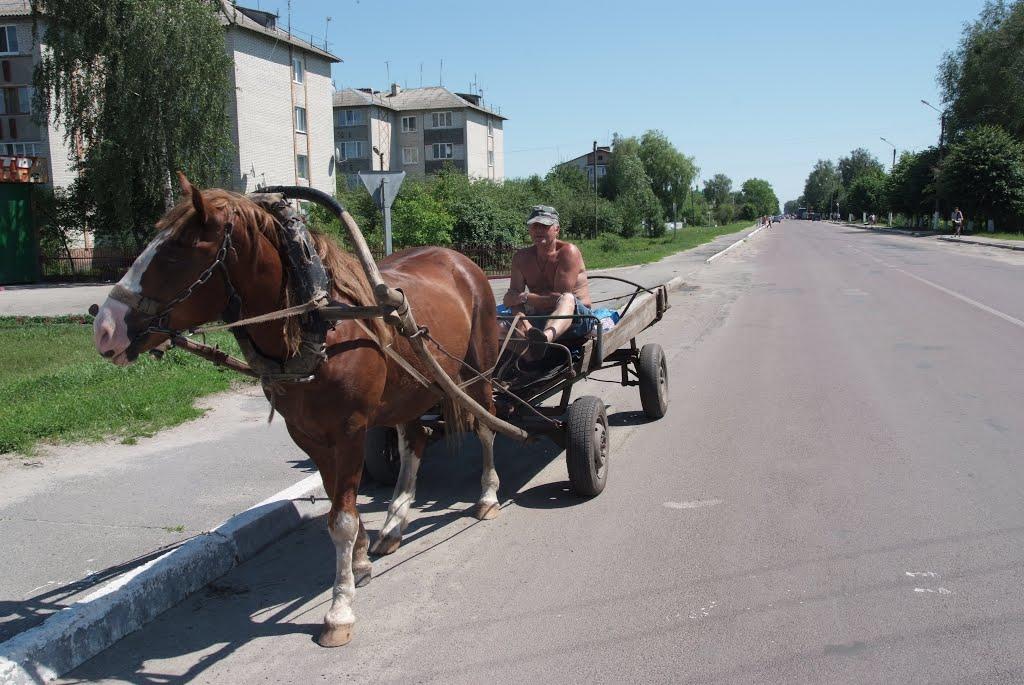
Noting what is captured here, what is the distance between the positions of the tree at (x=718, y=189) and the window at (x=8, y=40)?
12997 centimetres

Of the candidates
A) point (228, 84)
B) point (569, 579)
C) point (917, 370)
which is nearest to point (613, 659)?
point (569, 579)

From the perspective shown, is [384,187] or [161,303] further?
[384,187]

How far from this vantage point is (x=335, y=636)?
3785 millimetres

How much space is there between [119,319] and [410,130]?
67.0 meters

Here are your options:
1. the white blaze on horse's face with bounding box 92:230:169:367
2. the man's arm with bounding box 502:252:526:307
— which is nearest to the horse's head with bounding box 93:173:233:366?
the white blaze on horse's face with bounding box 92:230:169:367

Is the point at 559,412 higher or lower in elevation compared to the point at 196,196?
lower

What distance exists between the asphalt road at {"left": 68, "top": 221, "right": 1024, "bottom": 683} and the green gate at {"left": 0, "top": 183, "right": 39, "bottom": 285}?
28.1 m

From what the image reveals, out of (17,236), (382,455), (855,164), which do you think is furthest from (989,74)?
(855,164)

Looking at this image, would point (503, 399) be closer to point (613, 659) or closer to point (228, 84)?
point (613, 659)

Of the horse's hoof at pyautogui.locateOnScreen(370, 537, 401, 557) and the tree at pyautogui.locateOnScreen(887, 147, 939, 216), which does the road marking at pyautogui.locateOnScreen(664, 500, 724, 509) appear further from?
the tree at pyautogui.locateOnScreen(887, 147, 939, 216)

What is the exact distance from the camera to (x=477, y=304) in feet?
17.6

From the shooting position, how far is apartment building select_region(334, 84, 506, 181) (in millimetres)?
63812

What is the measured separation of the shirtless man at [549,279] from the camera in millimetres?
6488

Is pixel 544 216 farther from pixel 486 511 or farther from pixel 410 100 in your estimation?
pixel 410 100
